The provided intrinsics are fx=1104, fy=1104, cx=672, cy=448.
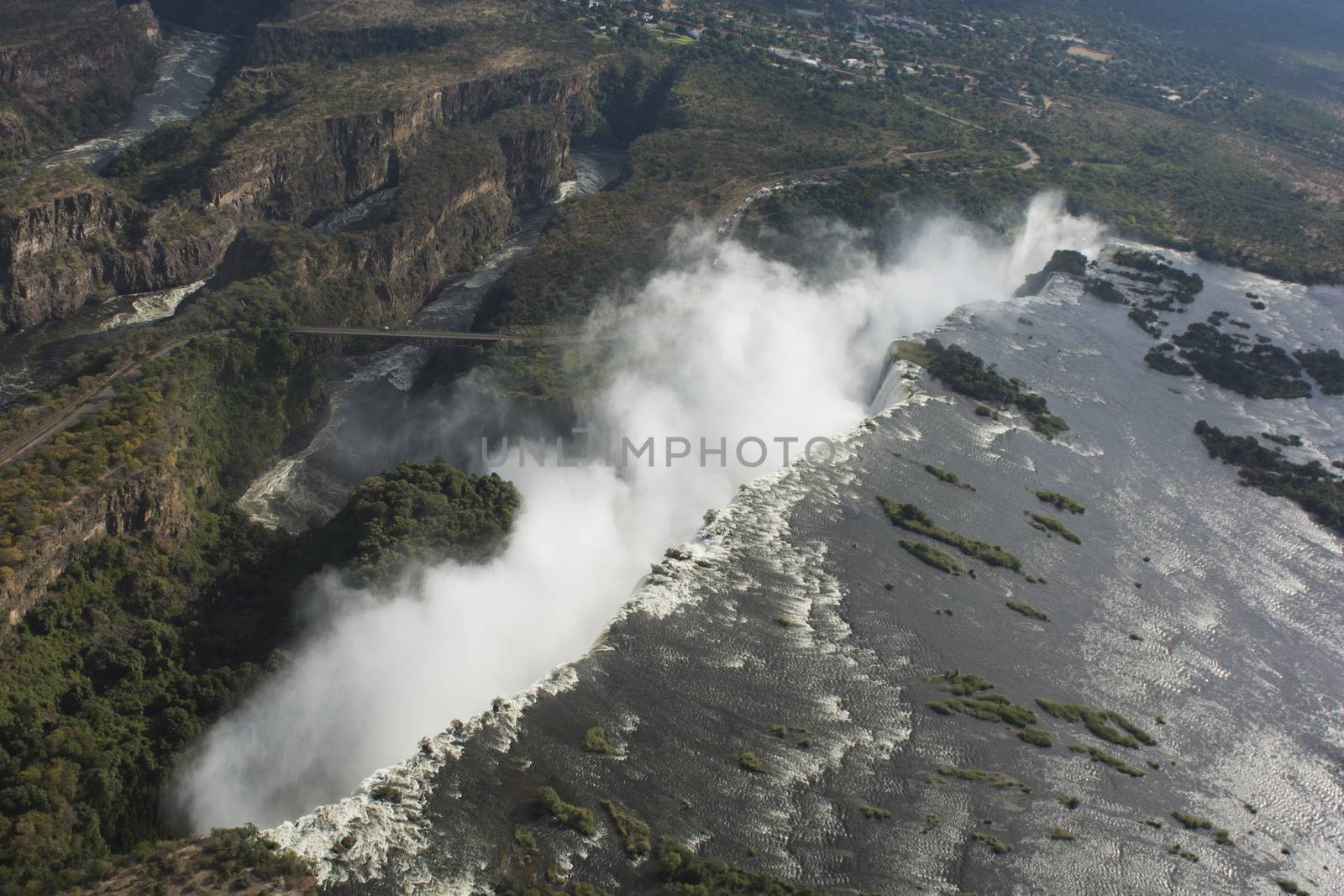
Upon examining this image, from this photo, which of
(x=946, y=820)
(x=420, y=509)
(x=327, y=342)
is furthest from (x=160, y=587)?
(x=946, y=820)

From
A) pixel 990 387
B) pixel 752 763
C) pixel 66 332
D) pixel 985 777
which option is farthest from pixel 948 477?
pixel 66 332

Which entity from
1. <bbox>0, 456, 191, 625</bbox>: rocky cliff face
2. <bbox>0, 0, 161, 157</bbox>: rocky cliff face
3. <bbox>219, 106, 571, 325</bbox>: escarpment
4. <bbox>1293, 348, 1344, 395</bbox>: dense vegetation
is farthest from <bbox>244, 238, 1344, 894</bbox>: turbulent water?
<bbox>0, 0, 161, 157</bbox>: rocky cliff face

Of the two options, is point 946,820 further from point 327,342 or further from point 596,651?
point 327,342

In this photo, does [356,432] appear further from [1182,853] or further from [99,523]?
[1182,853]

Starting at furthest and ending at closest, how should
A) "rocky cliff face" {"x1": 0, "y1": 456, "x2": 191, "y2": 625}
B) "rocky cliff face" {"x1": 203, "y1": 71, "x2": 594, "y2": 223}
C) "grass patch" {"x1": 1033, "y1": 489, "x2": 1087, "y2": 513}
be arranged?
"rocky cliff face" {"x1": 203, "y1": 71, "x2": 594, "y2": 223} < "grass patch" {"x1": 1033, "y1": 489, "x2": 1087, "y2": 513} < "rocky cliff face" {"x1": 0, "y1": 456, "x2": 191, "y2": 625}

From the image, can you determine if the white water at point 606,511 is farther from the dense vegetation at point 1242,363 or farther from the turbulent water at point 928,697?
the dense vegetation at point 1242,363

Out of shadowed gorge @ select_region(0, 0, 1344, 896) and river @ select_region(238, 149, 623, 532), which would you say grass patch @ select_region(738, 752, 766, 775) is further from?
river @ select_region(238, 149, 623, 532)

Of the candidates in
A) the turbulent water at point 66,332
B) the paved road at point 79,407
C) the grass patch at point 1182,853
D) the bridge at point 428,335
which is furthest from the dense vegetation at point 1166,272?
the turbulent water at point 66,332
